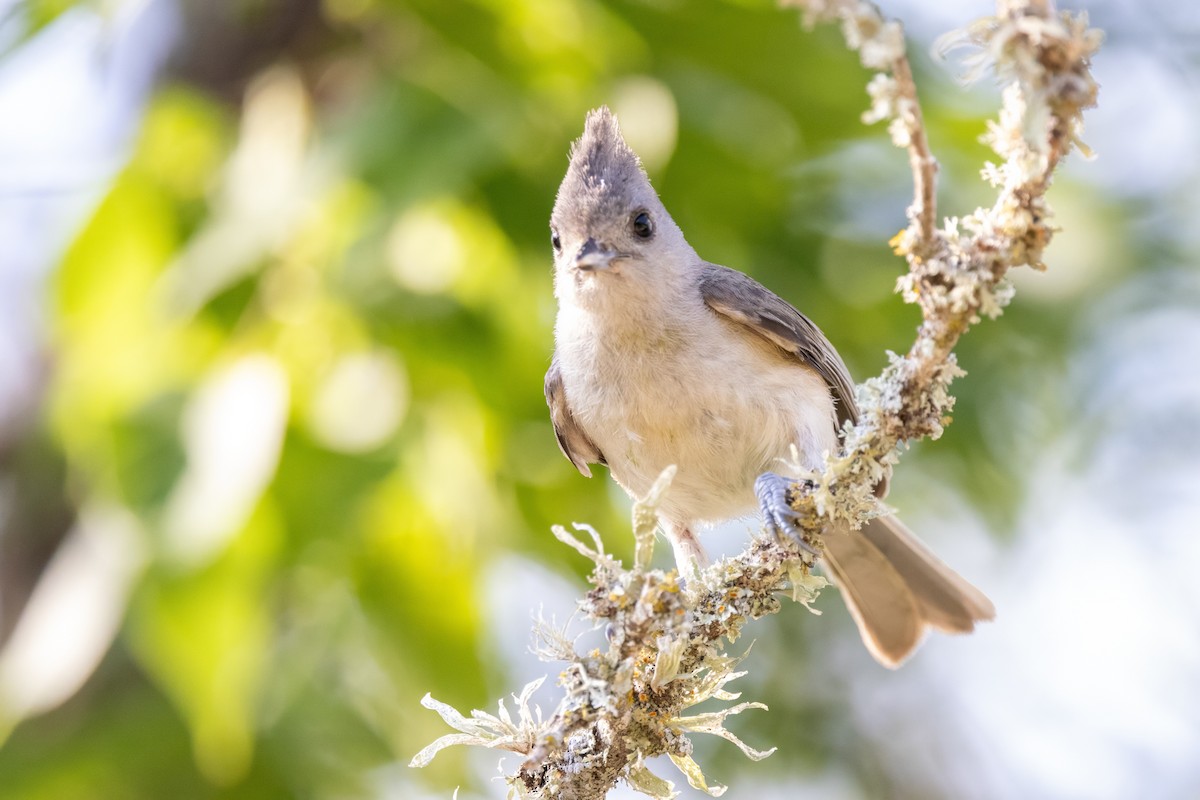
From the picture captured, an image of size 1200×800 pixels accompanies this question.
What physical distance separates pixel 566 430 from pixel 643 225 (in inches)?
22.1

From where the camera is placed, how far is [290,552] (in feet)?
8.95

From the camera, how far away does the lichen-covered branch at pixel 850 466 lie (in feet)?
4.38

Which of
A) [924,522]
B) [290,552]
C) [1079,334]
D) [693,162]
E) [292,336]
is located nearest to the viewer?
[290,552]

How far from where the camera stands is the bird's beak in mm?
2850

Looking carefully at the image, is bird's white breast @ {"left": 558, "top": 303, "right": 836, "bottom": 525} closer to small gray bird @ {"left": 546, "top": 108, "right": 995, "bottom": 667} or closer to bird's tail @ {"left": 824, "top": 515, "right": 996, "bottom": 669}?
small gray bird @ {"left": 546, "top": 108, "right": 995, "bottom": 667}

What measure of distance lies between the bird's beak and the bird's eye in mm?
150

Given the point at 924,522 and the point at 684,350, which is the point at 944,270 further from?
the point at 924,522

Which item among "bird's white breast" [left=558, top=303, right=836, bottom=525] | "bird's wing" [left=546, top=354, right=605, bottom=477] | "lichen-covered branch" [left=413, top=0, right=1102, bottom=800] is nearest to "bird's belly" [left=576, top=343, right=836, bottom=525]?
"bird's white breast" [left=558, top=303, right=836, bottom=525]

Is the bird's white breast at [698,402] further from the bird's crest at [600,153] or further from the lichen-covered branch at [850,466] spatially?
the lichen-covered branch at [850,466]

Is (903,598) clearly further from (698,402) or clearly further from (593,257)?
(593,257)

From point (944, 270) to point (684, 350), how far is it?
4.72ft

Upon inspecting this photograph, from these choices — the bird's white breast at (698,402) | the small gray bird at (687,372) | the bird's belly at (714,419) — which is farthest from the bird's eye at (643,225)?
the bird's belly at (714,419)

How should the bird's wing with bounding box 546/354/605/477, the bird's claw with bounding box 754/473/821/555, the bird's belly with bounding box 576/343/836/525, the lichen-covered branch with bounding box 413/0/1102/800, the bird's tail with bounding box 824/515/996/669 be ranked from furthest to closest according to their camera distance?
1. the bird's wing with bounding box 546/354/605/477
2. the bird's tail with bounding box 824/515/996/669
3. the bird's belly with bounding box 576/343/836/525
4. the bird's claw with bounding box 754/473/821/555
5. the lichen-covered branch with bounding box 413/0/1102/800

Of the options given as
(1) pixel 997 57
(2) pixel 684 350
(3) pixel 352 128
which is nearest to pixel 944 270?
(1) pixel 997 57
